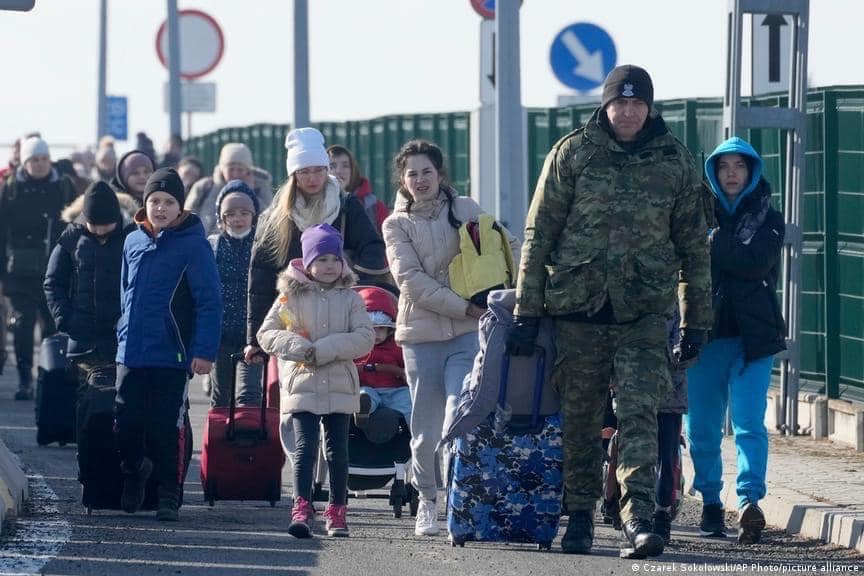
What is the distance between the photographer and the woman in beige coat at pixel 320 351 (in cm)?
1153

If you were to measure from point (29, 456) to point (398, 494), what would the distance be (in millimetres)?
3549

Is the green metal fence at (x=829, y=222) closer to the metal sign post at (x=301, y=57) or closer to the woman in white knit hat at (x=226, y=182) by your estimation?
the woman in white knit hat at (x=226, y=182)

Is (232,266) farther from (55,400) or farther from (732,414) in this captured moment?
(732,414)

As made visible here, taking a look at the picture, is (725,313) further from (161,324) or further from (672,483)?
(161,324)

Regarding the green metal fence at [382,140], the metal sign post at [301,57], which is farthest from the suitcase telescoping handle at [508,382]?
the metal sign post at [301,57]

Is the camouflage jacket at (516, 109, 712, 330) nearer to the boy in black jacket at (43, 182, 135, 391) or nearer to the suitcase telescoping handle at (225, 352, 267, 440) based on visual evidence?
the suitcase telescoping handle at (225, 352, 267, 440)

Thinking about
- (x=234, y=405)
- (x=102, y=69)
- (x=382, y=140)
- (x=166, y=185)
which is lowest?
(x=234, y=405)

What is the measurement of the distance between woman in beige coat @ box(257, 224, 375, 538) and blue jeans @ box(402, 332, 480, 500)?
0.90 ft

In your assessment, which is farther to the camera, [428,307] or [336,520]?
[428,307]

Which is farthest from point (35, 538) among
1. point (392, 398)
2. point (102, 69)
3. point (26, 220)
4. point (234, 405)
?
point (102, 69)

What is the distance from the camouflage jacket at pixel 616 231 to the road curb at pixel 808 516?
1303 millimetres

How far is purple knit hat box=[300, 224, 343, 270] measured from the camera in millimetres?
11719

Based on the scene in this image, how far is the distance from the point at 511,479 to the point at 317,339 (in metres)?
1.33

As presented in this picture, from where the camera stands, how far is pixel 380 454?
40.7 feet
